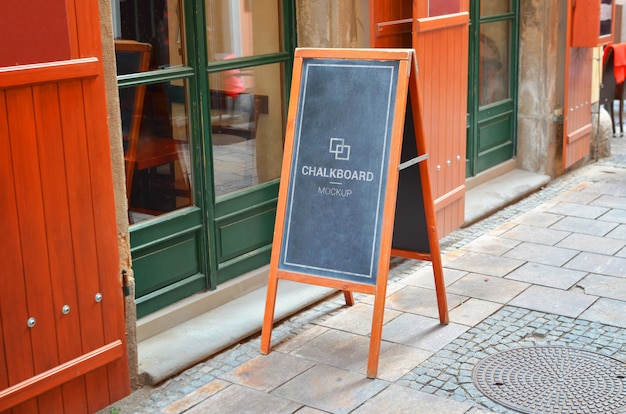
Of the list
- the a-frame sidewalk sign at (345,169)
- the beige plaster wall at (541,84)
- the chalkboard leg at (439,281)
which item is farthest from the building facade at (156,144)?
the chalkboard leg at (439,281)

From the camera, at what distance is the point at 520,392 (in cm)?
448

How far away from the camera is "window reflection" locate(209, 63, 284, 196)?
557cm

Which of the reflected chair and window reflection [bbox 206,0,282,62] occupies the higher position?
window reflection [bbox 206,0,282,62]

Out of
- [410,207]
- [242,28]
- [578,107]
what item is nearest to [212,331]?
[410,207]

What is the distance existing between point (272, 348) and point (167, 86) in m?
1.59

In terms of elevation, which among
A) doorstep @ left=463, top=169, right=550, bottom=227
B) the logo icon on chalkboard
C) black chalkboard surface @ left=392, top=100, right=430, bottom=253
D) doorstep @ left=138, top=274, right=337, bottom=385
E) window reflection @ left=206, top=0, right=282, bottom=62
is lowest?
doorstep @ left=138, top=274, right=337, bottom=385

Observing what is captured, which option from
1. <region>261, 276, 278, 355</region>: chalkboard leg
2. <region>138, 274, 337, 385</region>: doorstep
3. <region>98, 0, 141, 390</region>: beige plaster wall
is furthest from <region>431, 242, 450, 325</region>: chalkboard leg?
<region>98, 0, 141, 390</region>: beige plaster wall

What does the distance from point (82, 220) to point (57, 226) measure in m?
0.15

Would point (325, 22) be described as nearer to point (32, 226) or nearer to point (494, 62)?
point (32, 226)

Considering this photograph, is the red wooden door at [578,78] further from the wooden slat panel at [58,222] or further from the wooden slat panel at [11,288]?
the wooden slat panel at [11,288]

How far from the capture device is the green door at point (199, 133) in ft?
16.5

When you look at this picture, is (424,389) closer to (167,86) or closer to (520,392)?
(520,392)

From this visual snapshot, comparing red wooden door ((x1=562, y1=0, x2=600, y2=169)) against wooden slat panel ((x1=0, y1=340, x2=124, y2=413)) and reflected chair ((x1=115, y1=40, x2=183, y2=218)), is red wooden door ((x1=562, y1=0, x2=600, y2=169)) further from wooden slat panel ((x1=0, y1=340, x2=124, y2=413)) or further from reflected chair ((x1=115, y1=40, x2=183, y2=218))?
wooden slat panel ((x1=0, y1=340, x2=124, y2=413))

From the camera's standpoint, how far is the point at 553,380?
459 centimetres
